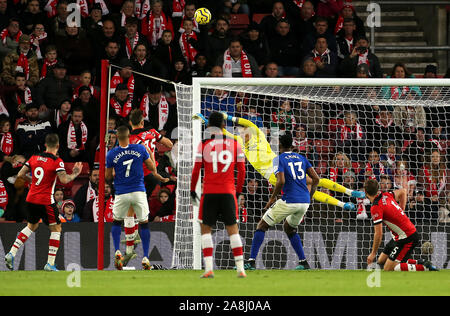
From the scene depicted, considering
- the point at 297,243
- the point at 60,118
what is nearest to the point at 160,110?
the point at 60,118

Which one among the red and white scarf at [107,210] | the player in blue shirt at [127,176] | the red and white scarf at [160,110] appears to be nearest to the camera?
the player in blue shirt at [127,176]

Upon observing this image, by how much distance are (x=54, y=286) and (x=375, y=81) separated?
6.32 meters

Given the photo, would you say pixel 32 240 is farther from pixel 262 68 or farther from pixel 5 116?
pixel 262 68

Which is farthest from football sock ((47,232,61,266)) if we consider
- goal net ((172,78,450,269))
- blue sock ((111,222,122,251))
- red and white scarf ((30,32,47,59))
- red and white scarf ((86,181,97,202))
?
red and white scarf ((30,32,47,59))

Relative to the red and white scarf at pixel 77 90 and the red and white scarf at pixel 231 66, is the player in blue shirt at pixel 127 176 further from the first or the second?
the red and white scarf at pixel 231 66

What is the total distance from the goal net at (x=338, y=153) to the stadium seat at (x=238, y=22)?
302 centimetres

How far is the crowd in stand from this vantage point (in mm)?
14711

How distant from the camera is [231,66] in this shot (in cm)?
1644

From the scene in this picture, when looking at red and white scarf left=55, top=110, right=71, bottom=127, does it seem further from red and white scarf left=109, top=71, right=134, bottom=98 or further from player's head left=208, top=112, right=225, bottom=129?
player's head left=208, top=112, right=225, bottom=129

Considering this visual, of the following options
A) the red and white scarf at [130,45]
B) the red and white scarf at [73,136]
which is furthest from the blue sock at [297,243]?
the red and white scarf at [130,45]

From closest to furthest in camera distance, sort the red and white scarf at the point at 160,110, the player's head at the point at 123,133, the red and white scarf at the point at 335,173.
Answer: the player's head at the point at 123,133 → the red and white scarf at the point at 335,173 → the red and white scarf at the point at 160,110

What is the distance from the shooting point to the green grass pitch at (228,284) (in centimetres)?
838

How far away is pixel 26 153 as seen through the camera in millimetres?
15398
